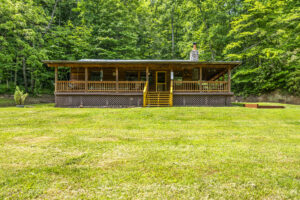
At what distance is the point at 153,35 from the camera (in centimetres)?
3266

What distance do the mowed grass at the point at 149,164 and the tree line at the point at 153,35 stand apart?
1580cm

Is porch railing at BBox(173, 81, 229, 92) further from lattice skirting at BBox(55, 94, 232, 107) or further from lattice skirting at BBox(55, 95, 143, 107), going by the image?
lattice skirting at BBox(55, 95, 143, 107)

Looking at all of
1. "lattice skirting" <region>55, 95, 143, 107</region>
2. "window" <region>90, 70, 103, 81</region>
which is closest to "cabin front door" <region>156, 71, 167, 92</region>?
"lattice skirting" <region>55, 95, 143, 107</region>

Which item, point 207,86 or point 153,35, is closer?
point 207,86

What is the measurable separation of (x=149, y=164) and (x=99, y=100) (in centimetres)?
1256

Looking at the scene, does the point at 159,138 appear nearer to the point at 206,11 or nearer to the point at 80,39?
the point at 80,39

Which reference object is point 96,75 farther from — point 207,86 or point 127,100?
point 207,86

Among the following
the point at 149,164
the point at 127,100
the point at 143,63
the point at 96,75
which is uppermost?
the point at 143,63

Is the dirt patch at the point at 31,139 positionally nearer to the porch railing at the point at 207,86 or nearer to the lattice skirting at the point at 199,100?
the lattice skirting at the point at 199,100

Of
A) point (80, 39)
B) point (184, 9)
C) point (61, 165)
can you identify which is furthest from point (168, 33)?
point (61, 165)

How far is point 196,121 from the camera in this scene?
8336 mm

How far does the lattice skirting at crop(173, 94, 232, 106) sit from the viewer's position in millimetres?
15109

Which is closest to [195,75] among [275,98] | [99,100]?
[99,100]

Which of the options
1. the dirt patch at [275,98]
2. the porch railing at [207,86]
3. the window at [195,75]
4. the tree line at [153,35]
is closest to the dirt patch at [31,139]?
the porch railing at [207,86]
